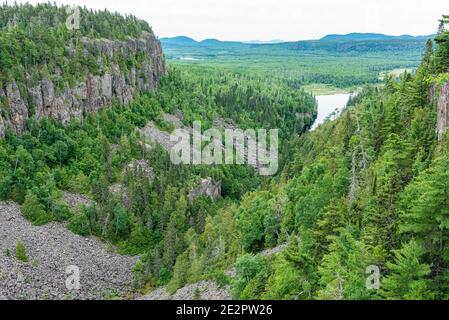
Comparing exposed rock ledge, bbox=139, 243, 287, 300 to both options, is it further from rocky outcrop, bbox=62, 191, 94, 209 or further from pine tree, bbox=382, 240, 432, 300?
rocky outcrop, bbox=62, 191, 94, 209

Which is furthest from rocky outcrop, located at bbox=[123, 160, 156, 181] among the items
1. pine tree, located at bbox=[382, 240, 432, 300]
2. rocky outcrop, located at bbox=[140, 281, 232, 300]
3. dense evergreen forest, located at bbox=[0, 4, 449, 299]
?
pine tree, located at bbox=[382, 240, 432, 300]

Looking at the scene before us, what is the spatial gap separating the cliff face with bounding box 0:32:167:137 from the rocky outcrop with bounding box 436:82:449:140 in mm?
94531

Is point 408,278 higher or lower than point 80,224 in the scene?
A: higher

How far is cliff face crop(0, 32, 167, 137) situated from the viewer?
123 m

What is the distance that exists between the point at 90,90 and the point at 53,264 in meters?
71.6

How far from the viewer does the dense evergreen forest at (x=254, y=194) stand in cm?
3916

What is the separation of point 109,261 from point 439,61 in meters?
65.7

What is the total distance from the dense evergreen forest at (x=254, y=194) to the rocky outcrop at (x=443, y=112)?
5.95 feet

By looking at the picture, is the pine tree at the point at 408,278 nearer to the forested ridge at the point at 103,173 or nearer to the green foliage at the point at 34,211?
the forested ridge at the point at 103,173

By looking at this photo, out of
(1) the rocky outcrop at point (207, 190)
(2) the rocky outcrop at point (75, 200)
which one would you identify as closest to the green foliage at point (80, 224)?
(2) the rocky outcrop at point (75, 200)

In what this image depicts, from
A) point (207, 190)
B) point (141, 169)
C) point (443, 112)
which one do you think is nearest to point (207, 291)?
point (443, 112)

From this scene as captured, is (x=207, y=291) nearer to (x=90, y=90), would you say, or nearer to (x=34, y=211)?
(x=34, y=211)

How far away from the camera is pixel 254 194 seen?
92875 millimetres

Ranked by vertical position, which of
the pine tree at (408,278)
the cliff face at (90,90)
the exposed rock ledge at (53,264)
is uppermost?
the cliff face at (90,90)
